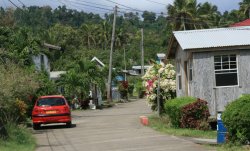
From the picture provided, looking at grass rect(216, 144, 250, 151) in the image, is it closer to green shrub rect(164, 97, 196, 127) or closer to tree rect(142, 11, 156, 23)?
green shrub rect(164, 97, 196, 127)

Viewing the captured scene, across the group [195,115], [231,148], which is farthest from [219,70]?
[231,148]

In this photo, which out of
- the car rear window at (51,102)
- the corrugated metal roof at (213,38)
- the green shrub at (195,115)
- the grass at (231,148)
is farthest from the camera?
the car rear window at (51,102)

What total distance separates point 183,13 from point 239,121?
193 ft

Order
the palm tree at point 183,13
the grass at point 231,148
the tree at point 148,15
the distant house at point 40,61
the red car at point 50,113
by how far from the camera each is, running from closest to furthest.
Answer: the grass at point 231,148
the red car at point 50,113
the distant house at point 40,61
the tree at point 148,15
the palm tree at point 183,13

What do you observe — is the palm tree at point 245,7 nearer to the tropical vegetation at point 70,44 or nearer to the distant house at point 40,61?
the tropical vegetation at point 70,44

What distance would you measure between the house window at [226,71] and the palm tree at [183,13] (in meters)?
47.4

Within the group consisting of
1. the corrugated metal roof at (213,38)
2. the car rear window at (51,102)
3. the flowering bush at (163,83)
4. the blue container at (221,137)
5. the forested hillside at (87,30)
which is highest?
the forested hillside at (87,30)

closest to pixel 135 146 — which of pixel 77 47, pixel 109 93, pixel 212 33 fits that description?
pixel 212 33

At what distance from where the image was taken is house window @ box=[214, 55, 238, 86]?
74.0 feet

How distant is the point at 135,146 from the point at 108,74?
38.1 meters

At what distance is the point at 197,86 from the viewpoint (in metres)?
22.6

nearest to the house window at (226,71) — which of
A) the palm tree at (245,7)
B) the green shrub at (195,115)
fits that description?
the green shrub at (195,115)

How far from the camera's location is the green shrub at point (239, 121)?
536 inches

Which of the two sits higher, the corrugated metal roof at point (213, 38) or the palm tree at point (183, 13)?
the palm tree at point (183, 13)
